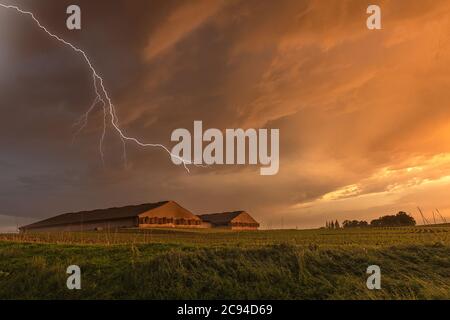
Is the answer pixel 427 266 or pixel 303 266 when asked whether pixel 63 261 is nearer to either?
pixel 303 266

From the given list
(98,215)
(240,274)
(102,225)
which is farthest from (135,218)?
(240,274)

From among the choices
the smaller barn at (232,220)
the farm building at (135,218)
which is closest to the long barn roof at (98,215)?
the farm building at (135,218)

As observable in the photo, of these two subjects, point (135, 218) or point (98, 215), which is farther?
point (98, 215)

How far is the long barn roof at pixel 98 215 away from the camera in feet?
286

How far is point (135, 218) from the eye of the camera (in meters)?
83.9

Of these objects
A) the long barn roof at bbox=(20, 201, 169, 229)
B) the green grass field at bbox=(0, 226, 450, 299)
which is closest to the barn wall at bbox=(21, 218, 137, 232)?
the long barn roof at bbox=(20, 201, 169, 229)

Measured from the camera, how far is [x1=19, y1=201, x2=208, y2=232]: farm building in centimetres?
8434

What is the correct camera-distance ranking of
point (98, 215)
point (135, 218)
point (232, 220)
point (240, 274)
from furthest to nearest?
point (232, 220), point (98, 215), point (135, 218), point (240, 274)

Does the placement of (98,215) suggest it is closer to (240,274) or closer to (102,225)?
(102,225)

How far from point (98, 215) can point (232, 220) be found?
28619 mm

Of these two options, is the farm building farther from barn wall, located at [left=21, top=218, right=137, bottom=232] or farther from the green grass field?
the green grass field

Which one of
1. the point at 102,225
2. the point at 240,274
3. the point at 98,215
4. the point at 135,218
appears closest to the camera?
the point at 240,274

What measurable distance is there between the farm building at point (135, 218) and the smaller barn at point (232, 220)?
39.8 feet
